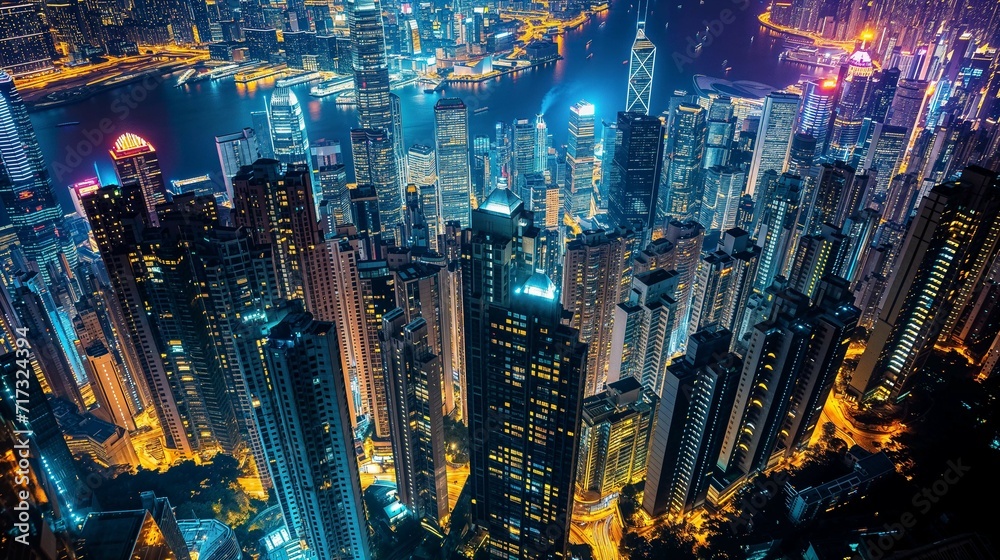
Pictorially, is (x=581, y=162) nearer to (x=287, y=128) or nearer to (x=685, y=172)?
(x=685, y=172)

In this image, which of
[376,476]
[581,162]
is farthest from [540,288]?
[581,162]

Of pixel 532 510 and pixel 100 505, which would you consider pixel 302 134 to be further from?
pixel 532 510

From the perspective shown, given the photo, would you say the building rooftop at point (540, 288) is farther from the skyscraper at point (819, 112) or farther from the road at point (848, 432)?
the skyscraper at point (819, 112)

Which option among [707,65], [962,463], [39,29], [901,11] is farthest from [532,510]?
[901,11]

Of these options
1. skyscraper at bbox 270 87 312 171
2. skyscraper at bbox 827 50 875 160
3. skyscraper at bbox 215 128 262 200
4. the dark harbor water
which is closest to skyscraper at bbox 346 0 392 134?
the dark harbor water

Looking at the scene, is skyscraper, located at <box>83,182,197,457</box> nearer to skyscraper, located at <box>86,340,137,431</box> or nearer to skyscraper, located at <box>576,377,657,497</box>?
skyscraper, located at <box>86,340,137,431</box>

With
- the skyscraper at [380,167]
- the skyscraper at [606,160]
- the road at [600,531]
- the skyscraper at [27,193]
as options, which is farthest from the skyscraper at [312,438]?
the skyscraper at [606,160]
